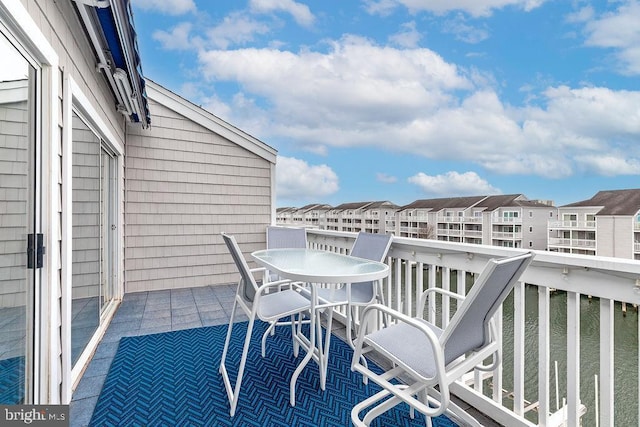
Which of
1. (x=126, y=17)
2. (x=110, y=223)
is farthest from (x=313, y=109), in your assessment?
(x=126, y=17)

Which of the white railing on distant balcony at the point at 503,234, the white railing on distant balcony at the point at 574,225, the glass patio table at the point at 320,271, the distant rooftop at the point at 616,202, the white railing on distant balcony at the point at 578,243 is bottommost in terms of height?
the glass patio table at the point at 320,271

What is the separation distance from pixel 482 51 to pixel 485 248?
13.1 meters

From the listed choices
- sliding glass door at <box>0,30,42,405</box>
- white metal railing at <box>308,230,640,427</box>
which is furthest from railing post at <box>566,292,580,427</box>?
sliding glass door at <box>0,30,42,405</box>

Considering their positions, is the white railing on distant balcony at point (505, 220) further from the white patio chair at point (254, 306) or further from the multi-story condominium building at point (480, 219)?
the white patio chair at point (254, 306)

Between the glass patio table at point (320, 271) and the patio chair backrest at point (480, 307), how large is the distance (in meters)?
0.69

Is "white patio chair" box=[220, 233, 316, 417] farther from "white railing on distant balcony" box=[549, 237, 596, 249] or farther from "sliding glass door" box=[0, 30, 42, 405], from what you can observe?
"white railing on distant balcony" box=[549, 237, 596, 249]

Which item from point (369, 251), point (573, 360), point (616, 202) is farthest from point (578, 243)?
point (369, 251)

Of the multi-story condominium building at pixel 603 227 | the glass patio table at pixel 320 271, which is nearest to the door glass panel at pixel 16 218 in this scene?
the glass patio table at pixel 320 271

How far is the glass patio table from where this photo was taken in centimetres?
195

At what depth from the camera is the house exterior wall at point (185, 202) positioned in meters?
4.78

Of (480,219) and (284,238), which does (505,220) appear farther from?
(284,238)

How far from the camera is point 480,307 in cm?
133

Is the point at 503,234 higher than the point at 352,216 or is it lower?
lower

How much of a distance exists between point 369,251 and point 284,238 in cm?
132
